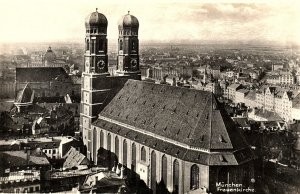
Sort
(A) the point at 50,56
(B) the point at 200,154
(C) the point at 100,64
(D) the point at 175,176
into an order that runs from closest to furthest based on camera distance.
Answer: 1. (B) the point at 200,154
2. (D) the point at 175,176
3. (C) the point at 100,64
4. (A) the point at 50,56

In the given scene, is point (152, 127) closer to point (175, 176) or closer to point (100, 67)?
point (175, 176)

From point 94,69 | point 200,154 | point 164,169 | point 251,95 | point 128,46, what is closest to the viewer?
point 200,154

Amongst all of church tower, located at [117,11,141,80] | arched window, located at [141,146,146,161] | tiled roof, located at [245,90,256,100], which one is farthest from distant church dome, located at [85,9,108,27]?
tiled roof, located at [245,90,256,100]

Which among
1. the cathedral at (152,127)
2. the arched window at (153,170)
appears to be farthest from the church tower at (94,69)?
the arched window at (153,170)

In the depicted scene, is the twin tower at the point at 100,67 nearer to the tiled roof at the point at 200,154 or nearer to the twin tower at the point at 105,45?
the twin tower at the point at 105,45

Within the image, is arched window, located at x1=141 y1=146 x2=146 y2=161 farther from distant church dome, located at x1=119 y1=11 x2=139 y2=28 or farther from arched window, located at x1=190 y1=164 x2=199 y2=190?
distant church dome, located at x1=119 y1=11 x2=139 y2=28

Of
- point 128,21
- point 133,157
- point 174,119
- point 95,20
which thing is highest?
point 128,21

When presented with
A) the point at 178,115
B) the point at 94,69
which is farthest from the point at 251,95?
the point at 178,115

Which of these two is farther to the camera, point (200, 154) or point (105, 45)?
point (105, 45)


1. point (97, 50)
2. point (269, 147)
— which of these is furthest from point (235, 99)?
point (97, 50)

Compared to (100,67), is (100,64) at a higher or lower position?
higher
